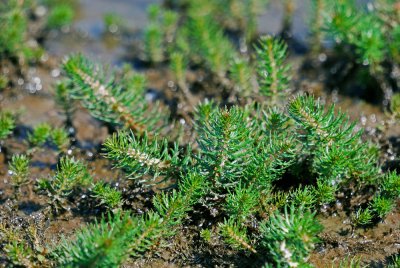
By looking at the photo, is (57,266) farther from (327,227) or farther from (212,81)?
(212,81)

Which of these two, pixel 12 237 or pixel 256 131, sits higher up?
pixel 256 131

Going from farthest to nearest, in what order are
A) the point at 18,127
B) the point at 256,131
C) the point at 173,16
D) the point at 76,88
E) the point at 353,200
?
the point at 173,16 → the point at 18,127 → the point at 76,88 → the point at 353,200 → the point at 256,131

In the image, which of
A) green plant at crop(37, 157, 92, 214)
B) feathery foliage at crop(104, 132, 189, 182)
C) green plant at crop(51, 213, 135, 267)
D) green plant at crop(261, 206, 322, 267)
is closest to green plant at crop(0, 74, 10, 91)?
green plant at crop(37, 157, 92, 214)

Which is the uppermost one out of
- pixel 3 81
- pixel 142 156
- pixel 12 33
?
pixel 12 33

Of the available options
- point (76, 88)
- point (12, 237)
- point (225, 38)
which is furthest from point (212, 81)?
point (12, 237)

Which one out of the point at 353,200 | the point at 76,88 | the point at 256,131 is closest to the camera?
the point at 256,131

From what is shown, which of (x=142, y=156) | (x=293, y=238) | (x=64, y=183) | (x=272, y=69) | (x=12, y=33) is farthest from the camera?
(x=12, y=33)

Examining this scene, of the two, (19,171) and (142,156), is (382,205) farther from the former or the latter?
(19,171)

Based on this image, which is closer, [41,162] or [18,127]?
[41,162]

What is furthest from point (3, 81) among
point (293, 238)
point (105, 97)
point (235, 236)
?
point (293, 238)
